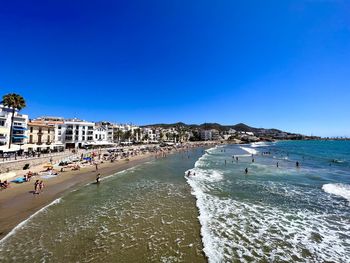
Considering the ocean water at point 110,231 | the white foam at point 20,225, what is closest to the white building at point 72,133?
the ocean water at point 110,231

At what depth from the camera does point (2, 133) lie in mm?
38625

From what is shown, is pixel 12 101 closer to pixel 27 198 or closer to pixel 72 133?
pixel 27 198

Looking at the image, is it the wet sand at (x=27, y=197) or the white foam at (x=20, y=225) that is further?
the wet sand at (x=27, y=197)

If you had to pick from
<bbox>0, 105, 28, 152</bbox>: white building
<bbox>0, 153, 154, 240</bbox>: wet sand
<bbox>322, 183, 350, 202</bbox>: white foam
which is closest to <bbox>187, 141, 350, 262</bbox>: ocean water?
<bbox>322, 183, 350, 202</bbox>: white foam

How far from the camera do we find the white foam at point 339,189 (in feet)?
73.5

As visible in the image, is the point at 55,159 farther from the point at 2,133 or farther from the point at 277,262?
the point at 277,262

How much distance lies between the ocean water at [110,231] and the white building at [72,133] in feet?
156

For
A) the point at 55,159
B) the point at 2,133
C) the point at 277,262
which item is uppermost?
the point at 2,133

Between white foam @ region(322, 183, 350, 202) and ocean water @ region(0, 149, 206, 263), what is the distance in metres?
15.5

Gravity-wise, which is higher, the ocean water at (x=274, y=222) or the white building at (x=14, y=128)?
the white building at (x=14, y=128)

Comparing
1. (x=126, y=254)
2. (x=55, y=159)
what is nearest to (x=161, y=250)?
(x=126, y=254)

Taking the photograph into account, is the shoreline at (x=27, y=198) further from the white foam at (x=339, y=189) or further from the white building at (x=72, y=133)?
the white building at (x=72, y=133)

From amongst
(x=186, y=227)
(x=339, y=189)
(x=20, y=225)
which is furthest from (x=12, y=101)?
(x=339, y=189)

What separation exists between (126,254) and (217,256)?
438cm
